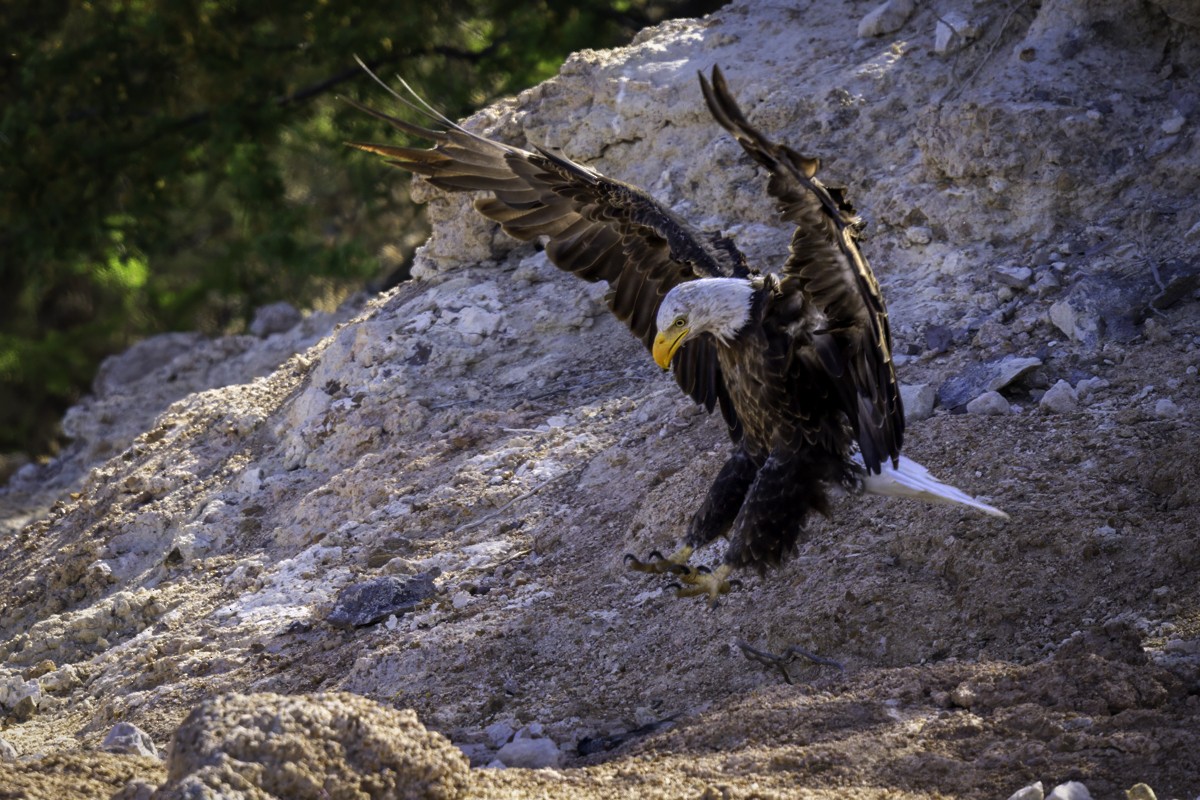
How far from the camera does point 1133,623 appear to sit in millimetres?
3873

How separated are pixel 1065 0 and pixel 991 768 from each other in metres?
4.44

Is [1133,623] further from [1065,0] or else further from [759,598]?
[1065,0]

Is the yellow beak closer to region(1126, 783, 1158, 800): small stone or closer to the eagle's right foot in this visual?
Answer: the eagle's right foot

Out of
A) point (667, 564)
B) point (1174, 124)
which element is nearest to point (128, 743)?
point (667, 564)

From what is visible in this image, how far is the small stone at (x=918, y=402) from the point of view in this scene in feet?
16.8

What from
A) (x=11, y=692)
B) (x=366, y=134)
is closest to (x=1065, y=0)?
(x=11, y=692)

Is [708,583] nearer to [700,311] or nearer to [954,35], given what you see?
[700,311]

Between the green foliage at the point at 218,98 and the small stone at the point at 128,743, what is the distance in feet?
25.0

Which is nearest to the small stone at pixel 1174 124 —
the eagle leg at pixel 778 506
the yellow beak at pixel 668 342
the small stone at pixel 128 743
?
the eagle leg at pixel 778 506

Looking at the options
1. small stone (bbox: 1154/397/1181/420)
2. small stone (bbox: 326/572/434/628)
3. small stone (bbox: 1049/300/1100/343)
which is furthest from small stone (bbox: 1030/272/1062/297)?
small stone (bbox: 326/572/434/628)

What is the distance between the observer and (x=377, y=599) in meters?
5.07

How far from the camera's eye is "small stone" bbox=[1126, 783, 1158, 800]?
2.81 m

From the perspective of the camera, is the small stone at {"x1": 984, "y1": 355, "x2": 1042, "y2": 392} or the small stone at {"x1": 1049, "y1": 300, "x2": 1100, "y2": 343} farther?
the small stone at {"x1": 1049, "y1": 300, "x2": 1100, "y2": 343}

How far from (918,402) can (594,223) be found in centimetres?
145
